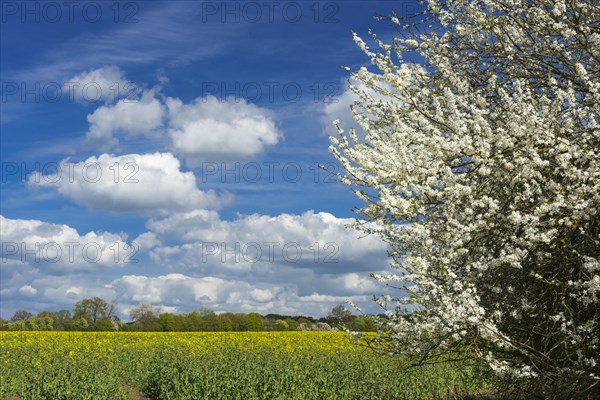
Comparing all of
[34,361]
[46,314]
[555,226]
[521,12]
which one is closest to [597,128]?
[555,226]

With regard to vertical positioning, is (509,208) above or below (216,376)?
above

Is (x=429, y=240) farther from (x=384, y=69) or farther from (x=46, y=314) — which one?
(x=46, y=314)

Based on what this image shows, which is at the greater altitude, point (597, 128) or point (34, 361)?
point (597, 128)

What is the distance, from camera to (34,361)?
1838cm

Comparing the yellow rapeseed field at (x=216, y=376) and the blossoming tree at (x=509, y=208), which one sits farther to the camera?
the yellow rapeseed field at (x=216, y=376)

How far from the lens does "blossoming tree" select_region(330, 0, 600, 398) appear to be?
6.14 meters

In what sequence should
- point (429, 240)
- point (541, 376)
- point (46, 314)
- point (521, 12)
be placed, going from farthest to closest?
point (46, 314) → point (521, 12) → point (541, 376) → point (429, 240)

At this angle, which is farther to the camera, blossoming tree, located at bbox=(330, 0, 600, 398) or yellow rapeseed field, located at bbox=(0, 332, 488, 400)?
yellow rapeseed field, located at bbox=(0, 332, 488, 400)

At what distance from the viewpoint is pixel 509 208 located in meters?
6.45

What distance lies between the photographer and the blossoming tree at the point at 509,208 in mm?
6141

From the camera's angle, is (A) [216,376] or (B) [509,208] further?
(A) [216,376]

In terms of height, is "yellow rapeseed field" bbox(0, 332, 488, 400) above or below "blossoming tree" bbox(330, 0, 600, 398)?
below

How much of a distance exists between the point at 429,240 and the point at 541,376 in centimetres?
248

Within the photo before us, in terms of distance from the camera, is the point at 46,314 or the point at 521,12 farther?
the point at 46,314
